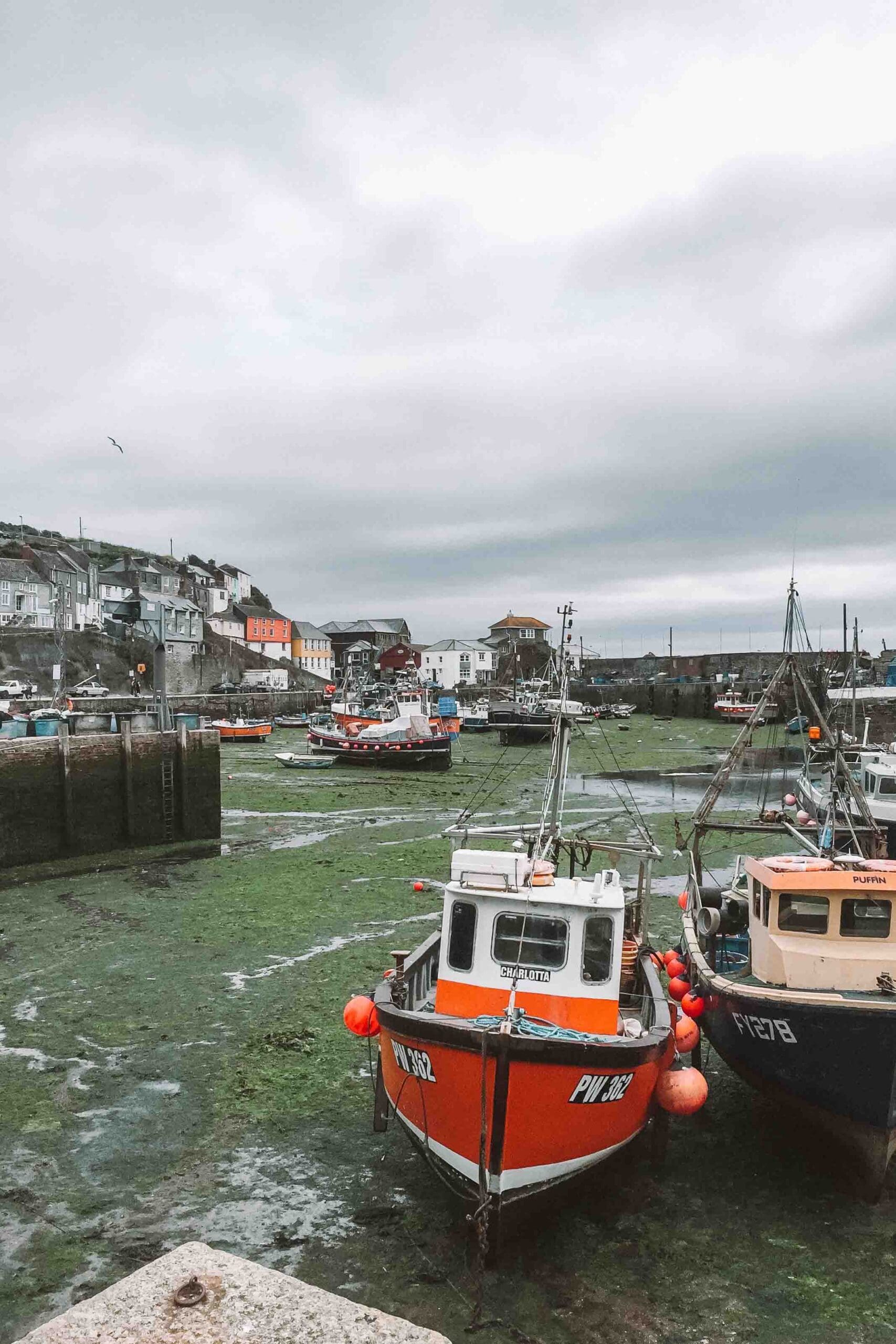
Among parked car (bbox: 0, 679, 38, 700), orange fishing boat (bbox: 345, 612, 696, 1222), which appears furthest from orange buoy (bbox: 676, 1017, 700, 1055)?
parked car (bbox: 0, 679, 38, 700)

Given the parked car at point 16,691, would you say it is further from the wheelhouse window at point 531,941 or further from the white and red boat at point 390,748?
the wheelhouse window at point 531,941

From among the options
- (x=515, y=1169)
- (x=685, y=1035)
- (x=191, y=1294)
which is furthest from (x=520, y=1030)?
(x=191, y=1294)

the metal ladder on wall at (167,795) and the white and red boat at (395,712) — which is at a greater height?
the white and red boat at (395,712)

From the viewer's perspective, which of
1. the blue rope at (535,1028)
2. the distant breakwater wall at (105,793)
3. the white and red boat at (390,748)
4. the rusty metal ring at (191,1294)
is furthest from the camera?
the white and red boat at (390,748)

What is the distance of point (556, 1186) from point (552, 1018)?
1344 mm

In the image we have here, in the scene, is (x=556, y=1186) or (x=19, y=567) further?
(x=19, y=567)

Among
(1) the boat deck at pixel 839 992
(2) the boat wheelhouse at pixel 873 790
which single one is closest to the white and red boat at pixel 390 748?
(2) the boat wheelhouse at pixel 873 790

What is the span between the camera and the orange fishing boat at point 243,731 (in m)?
58.6

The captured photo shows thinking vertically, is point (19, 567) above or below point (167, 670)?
above

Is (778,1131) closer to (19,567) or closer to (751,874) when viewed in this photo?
(751,874)

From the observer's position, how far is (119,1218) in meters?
7.57

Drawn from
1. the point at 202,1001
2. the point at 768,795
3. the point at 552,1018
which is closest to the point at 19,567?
the point at 768,795

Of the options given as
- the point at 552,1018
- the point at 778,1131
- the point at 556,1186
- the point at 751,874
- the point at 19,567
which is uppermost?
the point at 19,567

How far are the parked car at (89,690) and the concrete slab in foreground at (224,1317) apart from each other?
199 feet
